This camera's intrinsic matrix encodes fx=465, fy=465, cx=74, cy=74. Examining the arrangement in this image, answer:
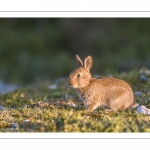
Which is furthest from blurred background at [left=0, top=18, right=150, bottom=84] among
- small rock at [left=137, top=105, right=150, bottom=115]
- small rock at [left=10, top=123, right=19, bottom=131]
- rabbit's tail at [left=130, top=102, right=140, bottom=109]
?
small rock at [left=10, top=123, right=19, bottom=131]

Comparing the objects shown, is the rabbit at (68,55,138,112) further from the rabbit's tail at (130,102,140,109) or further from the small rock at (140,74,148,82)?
the small rock at (140,74,148,82)

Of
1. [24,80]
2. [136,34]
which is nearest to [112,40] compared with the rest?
[136,34]

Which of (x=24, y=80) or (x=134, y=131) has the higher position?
(x=24, y=80)

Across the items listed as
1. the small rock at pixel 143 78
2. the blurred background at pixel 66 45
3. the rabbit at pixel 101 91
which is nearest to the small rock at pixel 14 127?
the rabbit at pixel 101 91

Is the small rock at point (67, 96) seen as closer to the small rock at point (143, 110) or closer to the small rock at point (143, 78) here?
the small rock at point (143, 78)

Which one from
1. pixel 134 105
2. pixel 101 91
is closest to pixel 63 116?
pixel 101 91

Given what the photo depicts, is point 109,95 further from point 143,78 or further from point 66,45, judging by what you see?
point 66,45
